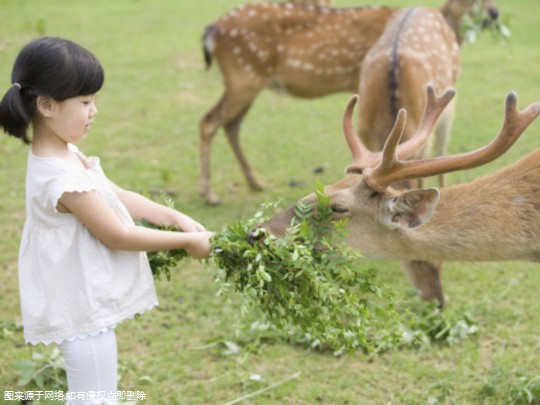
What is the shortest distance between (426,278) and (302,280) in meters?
1.59

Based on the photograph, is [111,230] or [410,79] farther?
[410,79]

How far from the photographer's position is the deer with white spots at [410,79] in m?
4.47

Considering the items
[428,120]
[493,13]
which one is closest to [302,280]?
[428,120]

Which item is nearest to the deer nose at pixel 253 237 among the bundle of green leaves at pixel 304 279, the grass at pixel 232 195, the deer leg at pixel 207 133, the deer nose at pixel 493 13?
the bundle of green leaves at pixel 304 279

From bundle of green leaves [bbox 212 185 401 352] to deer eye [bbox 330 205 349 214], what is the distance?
1.04 ft

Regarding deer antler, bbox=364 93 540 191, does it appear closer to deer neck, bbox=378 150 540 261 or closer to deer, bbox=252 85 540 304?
deer, bbox=252 85 540 304

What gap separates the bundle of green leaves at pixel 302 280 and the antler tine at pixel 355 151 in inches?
24.3

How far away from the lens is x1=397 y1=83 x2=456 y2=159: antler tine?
350 centimetres

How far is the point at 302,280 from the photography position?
2.71m

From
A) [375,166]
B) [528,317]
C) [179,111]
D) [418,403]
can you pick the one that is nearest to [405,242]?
[375,166]

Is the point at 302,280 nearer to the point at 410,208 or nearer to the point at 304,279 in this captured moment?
the point at 304,279

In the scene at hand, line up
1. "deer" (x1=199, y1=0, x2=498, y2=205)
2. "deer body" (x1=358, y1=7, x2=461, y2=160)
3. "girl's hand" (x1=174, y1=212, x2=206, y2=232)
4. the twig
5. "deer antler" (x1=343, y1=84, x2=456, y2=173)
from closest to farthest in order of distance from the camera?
"girl's hand" (x1=174, y1=212, x2=206, y2=232) < "deer antler" (x1=343, y1=84, x2=456, y2=173) < the twig < "deer body" (x1=358, y1=7, x2=461, y2=160) < "deer" (x1=199, y1=0, x2=498, y2=205)

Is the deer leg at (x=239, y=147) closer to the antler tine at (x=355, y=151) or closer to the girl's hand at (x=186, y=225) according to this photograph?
the antler tine at (x=355, y=151)

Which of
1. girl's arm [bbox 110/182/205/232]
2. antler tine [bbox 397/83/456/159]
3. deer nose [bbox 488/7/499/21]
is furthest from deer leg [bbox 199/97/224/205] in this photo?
girl's arm [bbox 110/182/205/232]
